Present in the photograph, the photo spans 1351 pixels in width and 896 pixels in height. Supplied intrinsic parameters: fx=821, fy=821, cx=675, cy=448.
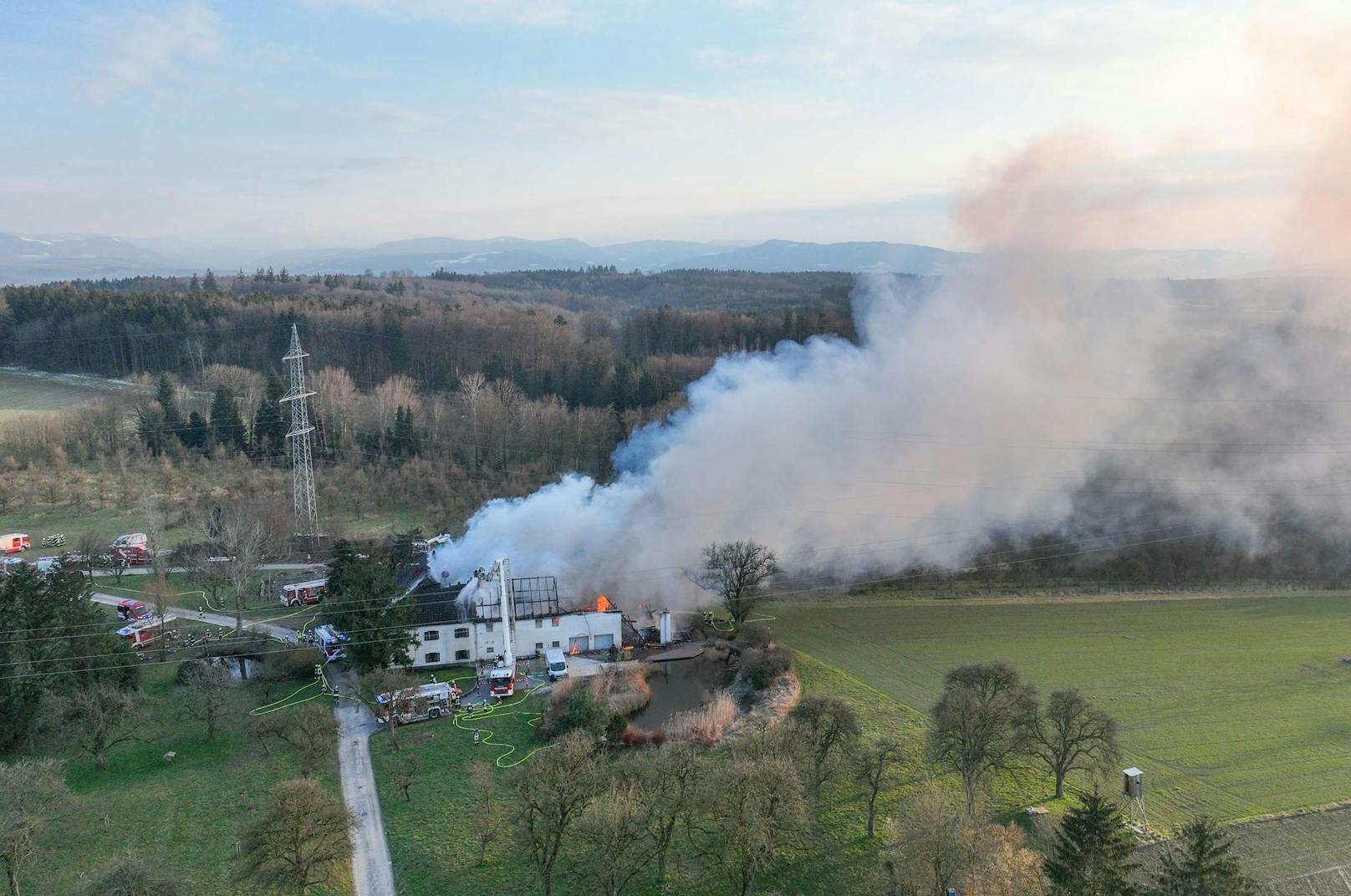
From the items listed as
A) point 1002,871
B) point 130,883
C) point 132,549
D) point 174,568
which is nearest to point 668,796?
point 1002,871

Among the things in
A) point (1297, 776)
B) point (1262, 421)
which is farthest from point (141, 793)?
point (1262, 421)

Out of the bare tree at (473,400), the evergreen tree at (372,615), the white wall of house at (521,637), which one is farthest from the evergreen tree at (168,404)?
the white wall of house at (521,637)

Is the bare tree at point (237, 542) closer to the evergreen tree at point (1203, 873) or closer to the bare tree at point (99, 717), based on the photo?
the bare tree at point (99, 717)

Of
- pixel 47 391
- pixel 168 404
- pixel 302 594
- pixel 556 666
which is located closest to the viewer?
pixel 556 666

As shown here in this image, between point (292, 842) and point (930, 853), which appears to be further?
point (292, 842)

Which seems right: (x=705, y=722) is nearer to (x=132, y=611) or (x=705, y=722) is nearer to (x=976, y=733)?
(x=976, y=733)
